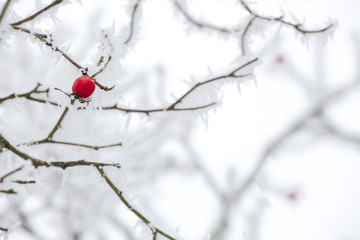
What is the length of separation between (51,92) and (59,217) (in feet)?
10.4

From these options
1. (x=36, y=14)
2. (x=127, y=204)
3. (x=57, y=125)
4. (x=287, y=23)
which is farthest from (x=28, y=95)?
(x=287, y=23)

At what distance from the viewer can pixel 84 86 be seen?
42.9 inches

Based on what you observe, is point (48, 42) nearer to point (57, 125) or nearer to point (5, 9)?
point (5, 9)

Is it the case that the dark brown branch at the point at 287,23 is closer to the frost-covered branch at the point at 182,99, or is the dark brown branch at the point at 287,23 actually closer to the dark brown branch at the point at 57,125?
the frost-covered branch at the point at 182,99

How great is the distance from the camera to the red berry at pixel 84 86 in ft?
3.56

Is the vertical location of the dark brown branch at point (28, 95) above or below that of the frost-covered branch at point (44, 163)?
above

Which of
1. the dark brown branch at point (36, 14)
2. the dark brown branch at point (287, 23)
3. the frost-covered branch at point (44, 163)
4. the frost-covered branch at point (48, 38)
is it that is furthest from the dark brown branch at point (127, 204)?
the dark brown branch at point (287, 23)

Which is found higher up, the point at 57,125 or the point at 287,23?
the point at 287,23

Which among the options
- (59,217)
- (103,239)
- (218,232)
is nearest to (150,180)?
(103,239)

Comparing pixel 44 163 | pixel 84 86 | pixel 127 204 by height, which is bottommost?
pixel 127 204

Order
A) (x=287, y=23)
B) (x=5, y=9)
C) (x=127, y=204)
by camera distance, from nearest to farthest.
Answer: (x=5, y=9), (x=127, y=204), (x=287, y=23)

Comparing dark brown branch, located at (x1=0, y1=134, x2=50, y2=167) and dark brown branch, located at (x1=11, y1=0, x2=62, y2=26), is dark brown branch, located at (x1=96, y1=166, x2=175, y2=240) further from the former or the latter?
dark brown branch, located at (x1=11, y1=0, x2=62, y2=26)

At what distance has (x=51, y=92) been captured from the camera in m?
1.16

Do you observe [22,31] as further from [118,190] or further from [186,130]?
[186,130]
